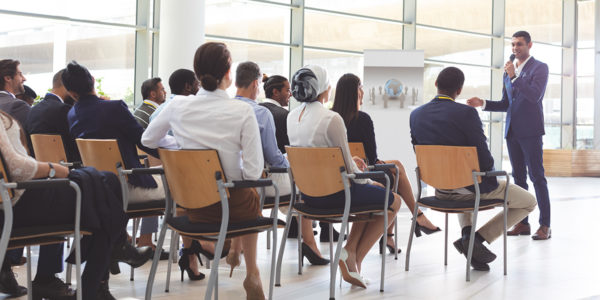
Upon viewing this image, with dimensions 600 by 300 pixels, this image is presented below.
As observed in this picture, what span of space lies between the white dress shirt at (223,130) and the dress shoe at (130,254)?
0.66 metres

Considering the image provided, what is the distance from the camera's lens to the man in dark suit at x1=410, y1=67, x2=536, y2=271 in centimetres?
388

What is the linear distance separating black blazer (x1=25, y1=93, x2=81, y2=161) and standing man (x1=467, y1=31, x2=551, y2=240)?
10.6 feet

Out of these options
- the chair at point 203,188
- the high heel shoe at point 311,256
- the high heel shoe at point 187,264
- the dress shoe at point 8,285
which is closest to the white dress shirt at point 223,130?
the chair at point 203,188

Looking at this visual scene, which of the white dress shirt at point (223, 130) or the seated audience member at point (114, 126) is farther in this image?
the seated audience member at point (114, 126)

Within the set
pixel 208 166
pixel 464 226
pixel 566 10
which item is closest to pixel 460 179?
pixel 464 226

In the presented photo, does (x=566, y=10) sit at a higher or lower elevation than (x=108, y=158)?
higher

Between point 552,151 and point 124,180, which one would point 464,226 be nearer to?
point 124,180

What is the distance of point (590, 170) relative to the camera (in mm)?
14820

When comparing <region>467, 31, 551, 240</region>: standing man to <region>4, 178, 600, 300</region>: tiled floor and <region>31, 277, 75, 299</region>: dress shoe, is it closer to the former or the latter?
<region>4, 178, 600, 300</region>: tiled floor

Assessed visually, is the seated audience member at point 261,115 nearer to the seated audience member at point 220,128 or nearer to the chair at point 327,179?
the chair at point 327,179

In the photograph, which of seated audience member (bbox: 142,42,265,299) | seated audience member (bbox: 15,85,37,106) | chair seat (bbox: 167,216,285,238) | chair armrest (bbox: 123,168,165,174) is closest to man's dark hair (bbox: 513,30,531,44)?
seated audience member (bbox: 142,42,265,299)

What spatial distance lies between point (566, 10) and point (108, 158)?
50.4ft

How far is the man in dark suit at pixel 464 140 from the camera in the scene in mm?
3885

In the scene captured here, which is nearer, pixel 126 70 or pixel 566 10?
pixel 126 70
